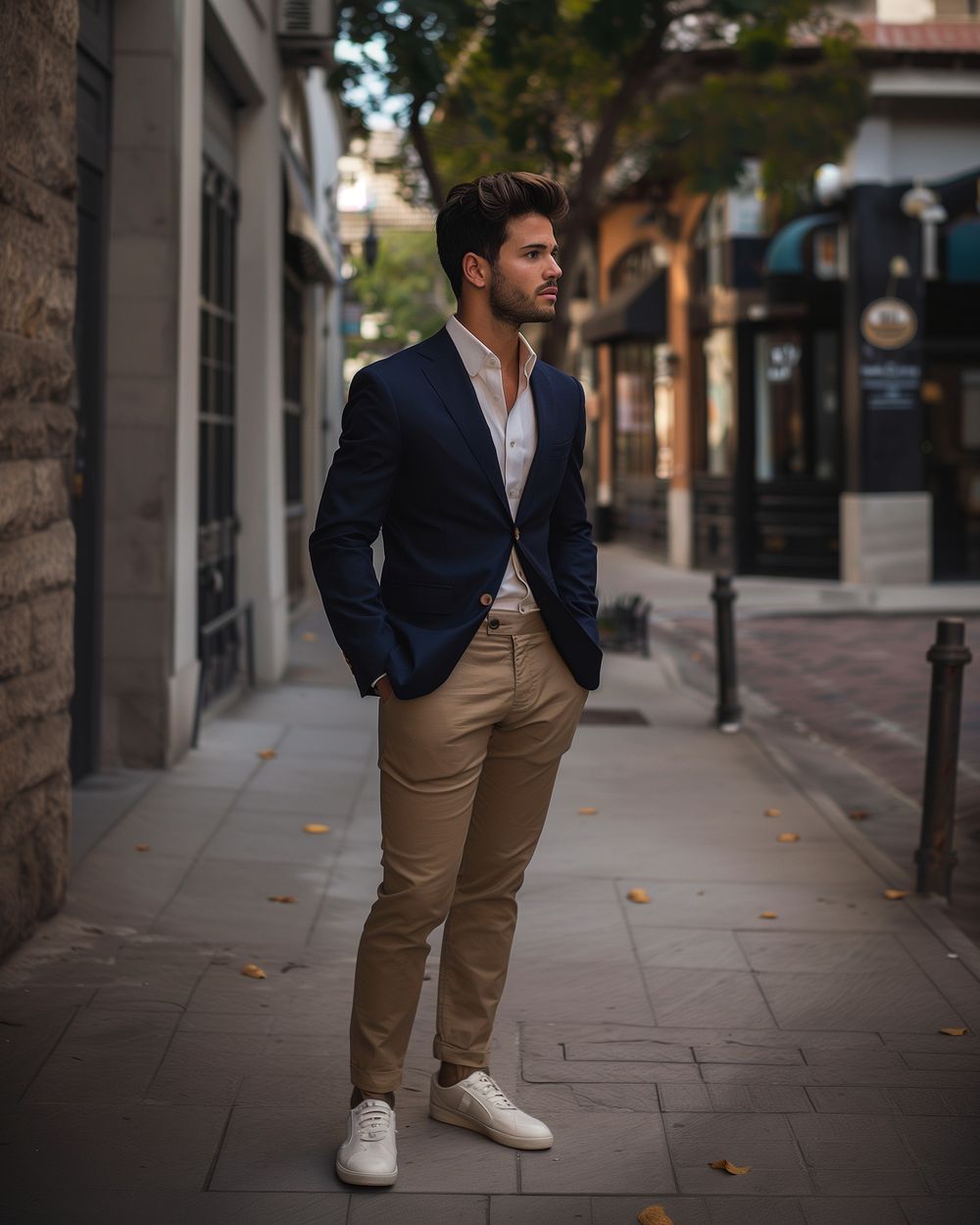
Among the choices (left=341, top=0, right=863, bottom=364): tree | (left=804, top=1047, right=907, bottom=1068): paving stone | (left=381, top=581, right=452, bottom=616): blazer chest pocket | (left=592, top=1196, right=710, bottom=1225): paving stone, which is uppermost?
(left=341, top=0, right=863, bottom=364): tree

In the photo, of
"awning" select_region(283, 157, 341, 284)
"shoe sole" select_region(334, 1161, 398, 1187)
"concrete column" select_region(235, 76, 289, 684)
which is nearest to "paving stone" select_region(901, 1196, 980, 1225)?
"shoe sole" select_region(334, 1161, 398, 1187)

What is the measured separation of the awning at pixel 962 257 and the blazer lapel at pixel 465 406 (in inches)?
714

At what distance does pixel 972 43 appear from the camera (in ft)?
67.6

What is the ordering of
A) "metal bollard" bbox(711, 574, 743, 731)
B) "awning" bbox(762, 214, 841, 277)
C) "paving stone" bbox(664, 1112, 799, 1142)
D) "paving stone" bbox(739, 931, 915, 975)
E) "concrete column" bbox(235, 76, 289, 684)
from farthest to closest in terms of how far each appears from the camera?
1. "awning" bbox(762, 214, 841, 277)
2. "concrete column" bbox(235, 76, 289, 684)
3. "metal bollard" bbox(711, 574, 743, 731)
4. "paving stone" bbox(739, 931, 915, 975)
5. "paving stone" bbox(664, 1112, 799, 1142)

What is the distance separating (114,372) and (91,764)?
70.5 inches

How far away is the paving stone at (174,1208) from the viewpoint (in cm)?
346

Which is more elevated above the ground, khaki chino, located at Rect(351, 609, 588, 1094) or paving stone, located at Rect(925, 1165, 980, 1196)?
khaki chino, located at Rect(351, 609, 588, 1094)

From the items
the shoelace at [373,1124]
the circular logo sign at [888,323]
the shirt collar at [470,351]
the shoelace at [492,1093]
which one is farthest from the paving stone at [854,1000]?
the circular logo sign at [888,323]

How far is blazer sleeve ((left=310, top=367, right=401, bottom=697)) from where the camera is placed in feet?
11.7

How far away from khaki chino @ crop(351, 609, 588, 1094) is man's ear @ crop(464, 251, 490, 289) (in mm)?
714

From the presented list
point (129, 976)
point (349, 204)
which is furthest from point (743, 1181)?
point (349, 204)

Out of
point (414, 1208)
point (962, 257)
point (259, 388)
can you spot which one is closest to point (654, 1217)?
point (414, 1208)

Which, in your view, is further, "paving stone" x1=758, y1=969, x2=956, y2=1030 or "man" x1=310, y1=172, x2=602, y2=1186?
"paving stone" x1=758, y1=969, x2=956, y2=1030

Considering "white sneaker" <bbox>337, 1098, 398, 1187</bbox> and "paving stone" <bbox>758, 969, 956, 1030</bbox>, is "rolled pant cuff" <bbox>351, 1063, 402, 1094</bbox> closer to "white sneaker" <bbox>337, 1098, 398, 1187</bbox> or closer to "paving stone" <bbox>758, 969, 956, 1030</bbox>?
"white sneaker" <bbox>337, 1098, 398, 1187</bbox>
